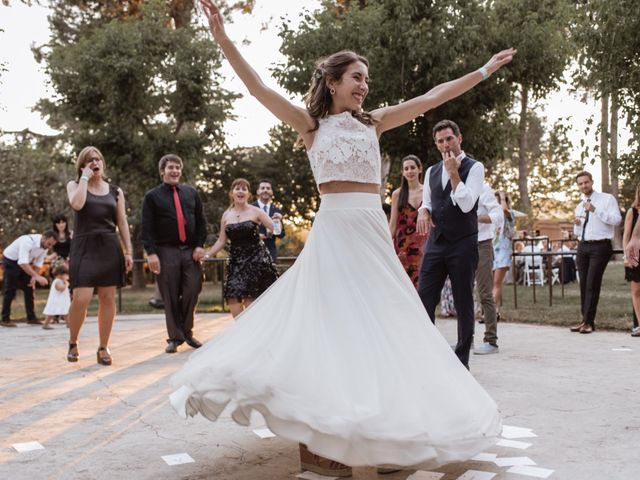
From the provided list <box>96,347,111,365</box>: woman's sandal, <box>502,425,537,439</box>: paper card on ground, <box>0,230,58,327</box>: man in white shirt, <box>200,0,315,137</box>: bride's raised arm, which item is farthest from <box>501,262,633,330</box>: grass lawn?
<box>0,230,58,327</box>: man in white shirt

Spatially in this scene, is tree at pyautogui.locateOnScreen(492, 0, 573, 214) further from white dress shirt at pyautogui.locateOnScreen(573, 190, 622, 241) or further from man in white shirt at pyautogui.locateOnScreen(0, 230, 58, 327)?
man in white shirt at pyautogui.locateOnScreen(0, 230, 58, 327)

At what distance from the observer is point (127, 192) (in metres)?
27.1

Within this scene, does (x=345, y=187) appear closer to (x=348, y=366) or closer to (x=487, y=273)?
(x=348, y=366)

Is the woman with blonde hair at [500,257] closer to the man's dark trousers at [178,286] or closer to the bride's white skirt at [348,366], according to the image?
the man's dark trousers at [178,286]

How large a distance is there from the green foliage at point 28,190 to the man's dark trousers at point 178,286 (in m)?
24.2

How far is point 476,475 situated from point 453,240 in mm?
2593

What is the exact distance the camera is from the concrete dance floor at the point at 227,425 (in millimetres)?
3455

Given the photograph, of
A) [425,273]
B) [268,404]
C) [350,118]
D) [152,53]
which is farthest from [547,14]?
[268,404]

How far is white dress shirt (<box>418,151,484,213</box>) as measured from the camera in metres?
5.39

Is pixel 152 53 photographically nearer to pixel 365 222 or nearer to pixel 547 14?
pixel 547 14

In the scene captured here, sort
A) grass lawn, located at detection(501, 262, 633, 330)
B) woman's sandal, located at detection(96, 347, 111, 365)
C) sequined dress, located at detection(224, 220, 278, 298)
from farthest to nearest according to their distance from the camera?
grass lawn, located at detection(501, 262, 633, 330) → sequined dress, located at detection(224, 220, 278, 298) → woman's sandal, located at detection(96, 347, 111, 365)

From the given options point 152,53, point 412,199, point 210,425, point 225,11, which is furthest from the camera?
point 225,11

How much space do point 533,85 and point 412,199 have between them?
39.7 ft

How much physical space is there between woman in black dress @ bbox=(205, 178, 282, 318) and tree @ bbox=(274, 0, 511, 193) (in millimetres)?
9125
